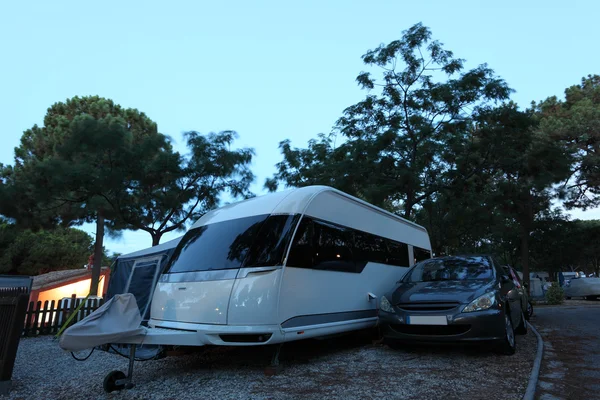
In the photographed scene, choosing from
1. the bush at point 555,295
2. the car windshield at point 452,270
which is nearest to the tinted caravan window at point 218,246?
the car windshield at point 452,270

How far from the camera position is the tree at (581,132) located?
63.4ft

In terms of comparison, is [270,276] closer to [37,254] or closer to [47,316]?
[47,316]

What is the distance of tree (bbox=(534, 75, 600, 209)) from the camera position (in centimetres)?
1931

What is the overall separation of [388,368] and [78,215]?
13.8 meters

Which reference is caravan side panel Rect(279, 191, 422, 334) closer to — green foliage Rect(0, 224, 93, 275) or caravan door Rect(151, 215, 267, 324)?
caravan door Rect(151, 215, 267, 324)

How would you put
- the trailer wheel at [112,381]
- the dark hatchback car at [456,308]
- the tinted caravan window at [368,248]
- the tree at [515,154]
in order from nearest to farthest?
the trailer wheel at [112,381]
the dark hatchback car at [456,308]
the tinted caravan window at [368,248]
the tree at [515,154]

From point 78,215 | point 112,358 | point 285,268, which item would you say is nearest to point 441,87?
point 285,268

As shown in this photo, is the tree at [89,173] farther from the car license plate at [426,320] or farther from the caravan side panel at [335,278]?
the car license plate at [426,320]

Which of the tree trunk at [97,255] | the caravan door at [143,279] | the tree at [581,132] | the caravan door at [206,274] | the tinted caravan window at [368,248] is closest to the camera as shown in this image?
the caravan door at [206,274]

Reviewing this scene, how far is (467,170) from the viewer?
1352cm

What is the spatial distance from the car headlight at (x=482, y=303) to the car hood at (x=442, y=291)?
0.06m

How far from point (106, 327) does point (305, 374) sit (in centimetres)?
235

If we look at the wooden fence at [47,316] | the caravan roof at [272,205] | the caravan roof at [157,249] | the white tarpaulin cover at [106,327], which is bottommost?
the wooden fence at [47,316]

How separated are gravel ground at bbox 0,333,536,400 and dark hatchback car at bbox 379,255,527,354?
349mm
